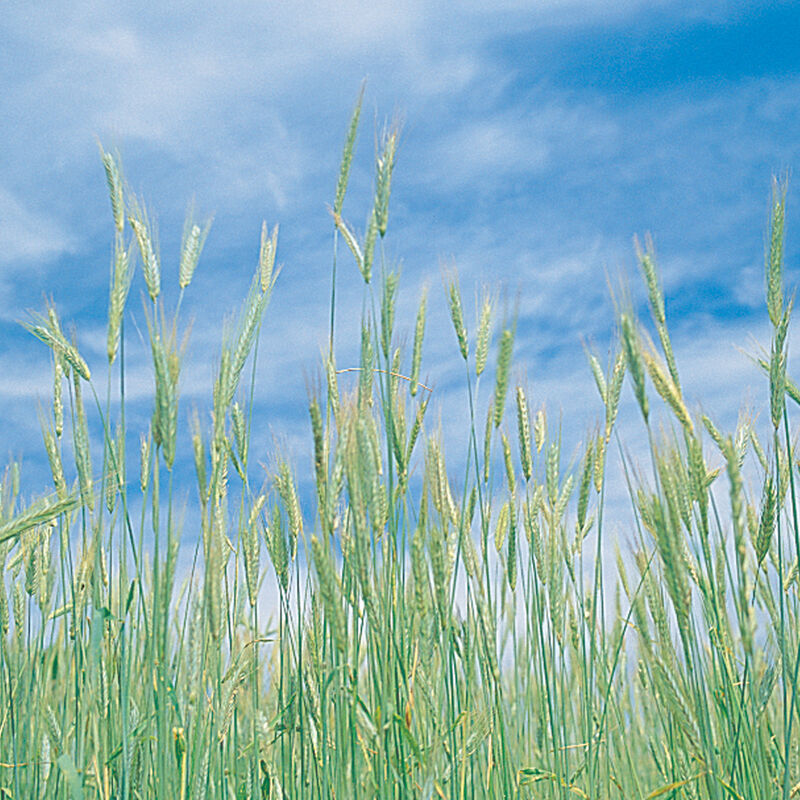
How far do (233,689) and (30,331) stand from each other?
1.03 metres

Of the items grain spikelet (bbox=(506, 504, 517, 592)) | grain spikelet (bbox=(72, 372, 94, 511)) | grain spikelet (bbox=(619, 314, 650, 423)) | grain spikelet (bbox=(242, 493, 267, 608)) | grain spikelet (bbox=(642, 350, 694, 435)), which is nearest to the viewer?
grain spikelet (bbox=(619, 314, 650, 423))

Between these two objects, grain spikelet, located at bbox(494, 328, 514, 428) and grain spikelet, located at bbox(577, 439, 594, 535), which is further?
grain spikelet, located at bbox(577, 439, 594, 535)

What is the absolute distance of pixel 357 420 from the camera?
1426 mm

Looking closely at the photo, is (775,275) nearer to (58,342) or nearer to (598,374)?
(598,374)

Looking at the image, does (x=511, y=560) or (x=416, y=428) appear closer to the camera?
(x=416, y=428)

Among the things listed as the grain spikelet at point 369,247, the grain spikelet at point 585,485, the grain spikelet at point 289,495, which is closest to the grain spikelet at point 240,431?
the grain spikelet at point 289,495

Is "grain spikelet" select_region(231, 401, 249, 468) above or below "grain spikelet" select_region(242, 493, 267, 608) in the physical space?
above

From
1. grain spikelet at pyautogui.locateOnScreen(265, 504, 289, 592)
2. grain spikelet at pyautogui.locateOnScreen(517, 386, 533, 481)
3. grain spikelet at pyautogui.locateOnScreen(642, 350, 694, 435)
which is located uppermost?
grain spikelet at pyautogui.locateOnScreen(517, 386, 533, 481)

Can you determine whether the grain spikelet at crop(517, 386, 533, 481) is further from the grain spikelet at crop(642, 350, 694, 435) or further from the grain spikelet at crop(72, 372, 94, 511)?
the grain spikelet at crop(72, 372, 94, 511)

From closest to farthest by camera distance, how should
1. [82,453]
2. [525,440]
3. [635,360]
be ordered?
[635,360]
[82,453]
[525,440]

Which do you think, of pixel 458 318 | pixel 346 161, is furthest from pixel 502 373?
pixel 346 161

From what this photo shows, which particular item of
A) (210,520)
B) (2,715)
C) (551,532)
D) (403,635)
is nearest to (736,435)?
(551,532)

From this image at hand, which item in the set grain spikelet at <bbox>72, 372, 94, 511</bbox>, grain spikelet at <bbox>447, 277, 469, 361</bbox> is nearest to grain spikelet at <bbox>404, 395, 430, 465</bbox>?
grain spikelet at <bbox>447, 277, 469, 361</bbox>

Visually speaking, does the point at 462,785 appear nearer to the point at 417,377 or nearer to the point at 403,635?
the point at 403,635
